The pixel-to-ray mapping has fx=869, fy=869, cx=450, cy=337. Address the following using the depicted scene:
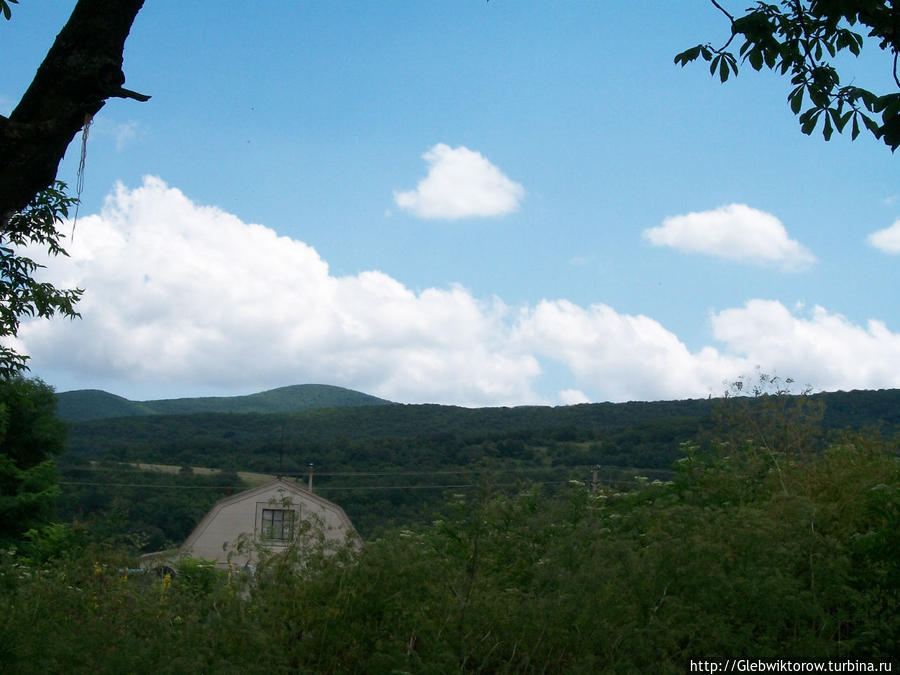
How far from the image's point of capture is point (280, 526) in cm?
495

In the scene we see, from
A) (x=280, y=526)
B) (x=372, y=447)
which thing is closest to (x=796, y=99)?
(x=280, y=526)

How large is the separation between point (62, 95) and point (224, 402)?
88.1 metres

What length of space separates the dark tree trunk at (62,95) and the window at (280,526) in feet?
7.10

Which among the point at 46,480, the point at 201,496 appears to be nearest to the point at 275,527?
the point at 46,480

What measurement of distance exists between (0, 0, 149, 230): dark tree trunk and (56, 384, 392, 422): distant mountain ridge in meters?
78.3

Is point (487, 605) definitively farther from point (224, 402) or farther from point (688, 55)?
point (224, 402)

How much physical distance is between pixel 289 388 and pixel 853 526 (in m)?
96.5

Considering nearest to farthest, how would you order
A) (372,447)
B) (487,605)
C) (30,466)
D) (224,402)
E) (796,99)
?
(487,605) → (796,99) → (30,466) → (372,447) → (224,402)

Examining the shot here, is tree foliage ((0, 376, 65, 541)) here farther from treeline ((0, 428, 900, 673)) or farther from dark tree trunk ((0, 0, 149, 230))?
dark tree trunk ((0, 0, 149, 230))

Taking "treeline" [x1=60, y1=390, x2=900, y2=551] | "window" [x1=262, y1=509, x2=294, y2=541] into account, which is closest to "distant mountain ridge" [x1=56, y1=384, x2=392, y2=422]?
"treeline" [x1=60, y1=390, x2=900, y2=551]

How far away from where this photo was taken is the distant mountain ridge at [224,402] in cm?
8444

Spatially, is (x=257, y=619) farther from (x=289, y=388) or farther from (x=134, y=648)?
(x=289, y=388)

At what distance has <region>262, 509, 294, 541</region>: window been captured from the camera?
4.82 metres

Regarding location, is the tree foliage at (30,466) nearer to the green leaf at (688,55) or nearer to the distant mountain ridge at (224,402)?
the green leaf at (688,55)
